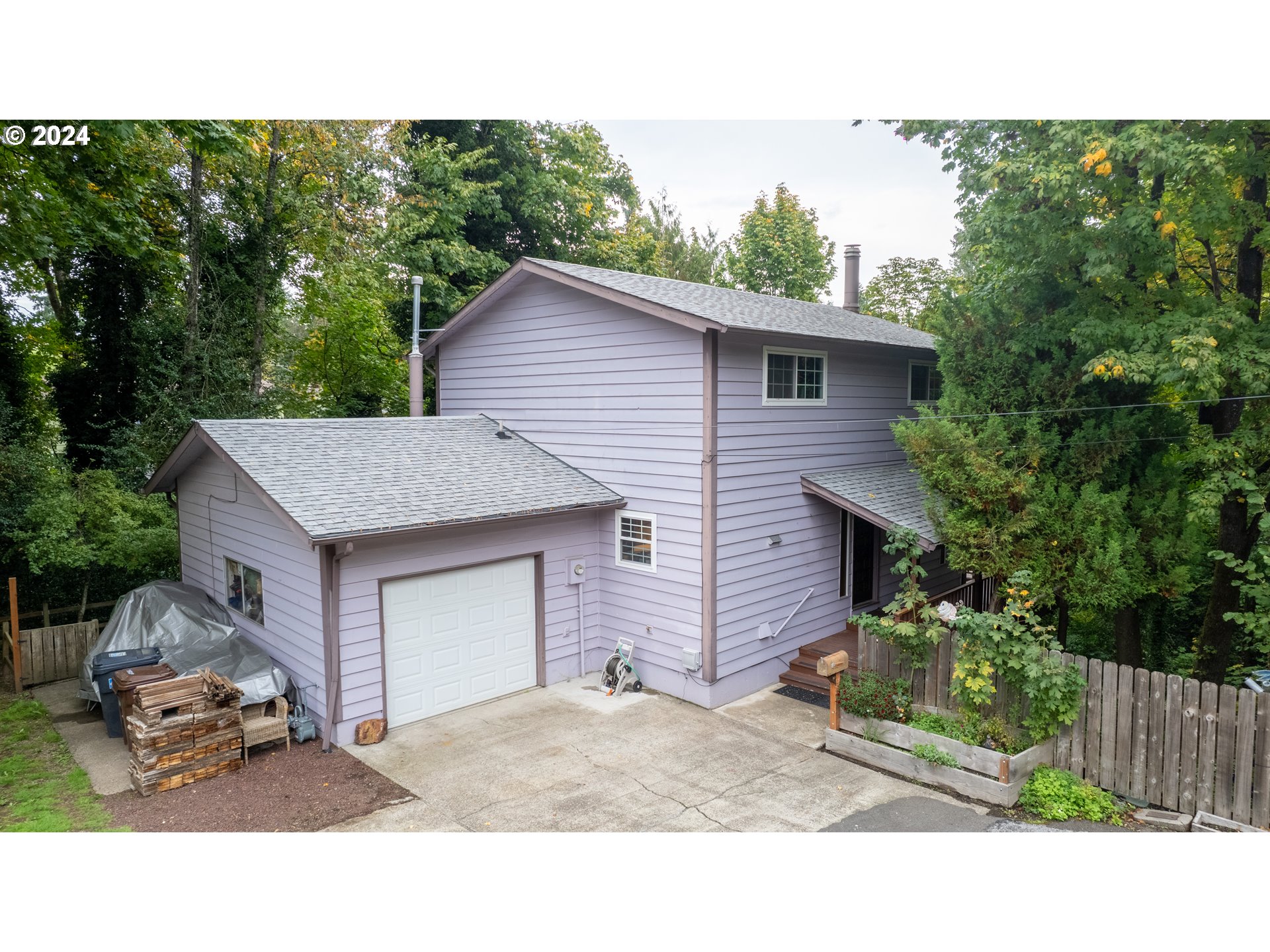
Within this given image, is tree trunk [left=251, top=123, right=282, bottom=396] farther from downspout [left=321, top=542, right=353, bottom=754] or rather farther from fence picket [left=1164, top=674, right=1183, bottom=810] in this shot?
fence picket [left=1164, top=674, right=1183, bottom=810]

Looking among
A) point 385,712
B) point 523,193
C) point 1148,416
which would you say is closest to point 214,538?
point 385,712

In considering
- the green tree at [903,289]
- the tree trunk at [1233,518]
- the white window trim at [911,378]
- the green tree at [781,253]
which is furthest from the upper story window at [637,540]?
the green tree at [903,289]

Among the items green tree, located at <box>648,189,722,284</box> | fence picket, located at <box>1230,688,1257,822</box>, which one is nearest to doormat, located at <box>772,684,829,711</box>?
fence picket, located at <box>1230,688,1257,822</box>

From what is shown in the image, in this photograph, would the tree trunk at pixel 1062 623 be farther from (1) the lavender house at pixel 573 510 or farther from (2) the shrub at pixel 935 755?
(2) the shrub at pixel 935 755

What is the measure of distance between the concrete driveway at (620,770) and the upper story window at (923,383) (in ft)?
21.6

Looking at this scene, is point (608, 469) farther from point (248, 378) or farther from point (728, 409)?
point (248, 378)

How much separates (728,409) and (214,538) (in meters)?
7.82

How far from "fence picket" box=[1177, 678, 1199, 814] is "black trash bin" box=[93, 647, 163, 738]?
11.2 meters

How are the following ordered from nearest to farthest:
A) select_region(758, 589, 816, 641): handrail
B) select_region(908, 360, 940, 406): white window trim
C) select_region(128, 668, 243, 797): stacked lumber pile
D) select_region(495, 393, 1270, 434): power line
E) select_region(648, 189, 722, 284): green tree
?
Answer: select_region(128, 668, 243, 797): stacked lumber pile < select_region(495, 393, 1270, 434): power line < select_region(758, 589, 816, 641): handrail < select_region(908, 360, 940, 406): white window trim < select_region(648, 189, 722, 284): green tree

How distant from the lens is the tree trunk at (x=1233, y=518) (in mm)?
8641

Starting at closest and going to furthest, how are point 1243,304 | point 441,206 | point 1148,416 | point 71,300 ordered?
point 1243,304
point 1148,416
point 71,300
point 441,206

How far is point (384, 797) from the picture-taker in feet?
24.5

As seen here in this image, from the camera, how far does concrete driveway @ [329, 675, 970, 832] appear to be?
704cm

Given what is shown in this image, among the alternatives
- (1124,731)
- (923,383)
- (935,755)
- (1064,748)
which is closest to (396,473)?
(935,755)
